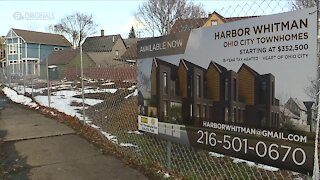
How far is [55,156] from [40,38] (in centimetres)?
6198

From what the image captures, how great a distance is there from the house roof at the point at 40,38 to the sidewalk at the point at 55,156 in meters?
56.7

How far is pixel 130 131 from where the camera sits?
7262 mm

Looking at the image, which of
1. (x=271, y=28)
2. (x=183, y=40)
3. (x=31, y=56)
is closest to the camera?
(x=271, y=28)

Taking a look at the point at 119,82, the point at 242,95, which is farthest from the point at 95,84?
the point at 242,95

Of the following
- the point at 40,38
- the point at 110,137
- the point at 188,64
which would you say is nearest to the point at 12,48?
the point at 40,38

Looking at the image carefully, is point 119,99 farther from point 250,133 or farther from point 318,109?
point 318,109

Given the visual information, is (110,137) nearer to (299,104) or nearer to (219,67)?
(219,67)

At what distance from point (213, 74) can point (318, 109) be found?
1141 mm

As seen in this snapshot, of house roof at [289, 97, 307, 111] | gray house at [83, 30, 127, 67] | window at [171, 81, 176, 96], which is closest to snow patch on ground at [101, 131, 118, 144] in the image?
window at [171, 81, 176, 96]

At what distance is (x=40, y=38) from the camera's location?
207ft

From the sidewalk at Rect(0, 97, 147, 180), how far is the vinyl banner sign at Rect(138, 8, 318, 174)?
130 cm

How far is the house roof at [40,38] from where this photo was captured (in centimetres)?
6056

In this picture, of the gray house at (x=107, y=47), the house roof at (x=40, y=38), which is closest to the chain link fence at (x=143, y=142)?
the gray house at (x=107, y=47)

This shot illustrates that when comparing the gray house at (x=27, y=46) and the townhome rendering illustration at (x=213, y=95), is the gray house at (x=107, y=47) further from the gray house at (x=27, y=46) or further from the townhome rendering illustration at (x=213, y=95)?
the townhome rendering illustration at (x=213, y=95)
